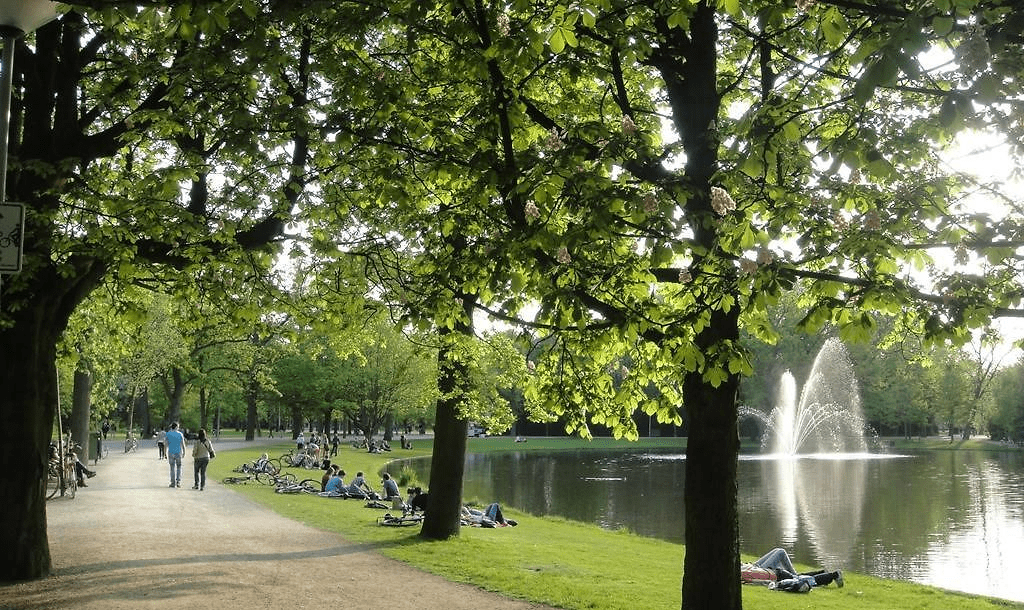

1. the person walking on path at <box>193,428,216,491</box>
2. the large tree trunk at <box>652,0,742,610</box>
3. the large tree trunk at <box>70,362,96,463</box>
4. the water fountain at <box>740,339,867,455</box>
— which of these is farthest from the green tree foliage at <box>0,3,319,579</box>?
the water fountain at <box>740,339,867,455</box>

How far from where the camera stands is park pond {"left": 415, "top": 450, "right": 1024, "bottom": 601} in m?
18.6

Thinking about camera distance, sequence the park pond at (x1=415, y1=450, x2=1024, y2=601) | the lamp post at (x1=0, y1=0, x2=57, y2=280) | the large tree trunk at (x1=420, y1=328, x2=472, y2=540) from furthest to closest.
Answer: the park pond at (x1=415, y1=450, x2=1024, y2=601) < the large tree trunk at (x1=420, y1=328, x2=472, y2=540) < the lamp post at (x1=0, y1=0, x2=57, y2=280)

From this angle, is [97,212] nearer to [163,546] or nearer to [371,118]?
[371,118]

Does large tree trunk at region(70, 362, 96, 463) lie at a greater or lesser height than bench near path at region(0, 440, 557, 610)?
greater

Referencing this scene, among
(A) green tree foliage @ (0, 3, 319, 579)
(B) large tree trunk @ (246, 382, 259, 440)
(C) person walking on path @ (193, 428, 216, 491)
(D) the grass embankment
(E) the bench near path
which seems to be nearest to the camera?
(A) green tree foliage @ (0, 3, 319, 579)

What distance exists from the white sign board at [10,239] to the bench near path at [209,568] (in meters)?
4.81

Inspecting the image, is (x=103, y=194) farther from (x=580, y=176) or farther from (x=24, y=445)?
(x=580, y=176)

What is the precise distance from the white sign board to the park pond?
15.9 meters

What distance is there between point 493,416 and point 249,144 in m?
9.23

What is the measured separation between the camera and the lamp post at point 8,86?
6.43 m

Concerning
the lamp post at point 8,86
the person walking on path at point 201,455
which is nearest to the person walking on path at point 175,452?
the person walking on path at point 201,455

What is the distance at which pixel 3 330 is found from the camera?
35.0 ft

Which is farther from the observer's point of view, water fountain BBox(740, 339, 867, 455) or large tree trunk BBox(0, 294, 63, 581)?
water fountain BBox(740, 339, 867, 455)

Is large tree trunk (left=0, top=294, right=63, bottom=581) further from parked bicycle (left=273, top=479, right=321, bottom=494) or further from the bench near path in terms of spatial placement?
parked bicycle (left=273, top=479, right=321, bottom=494)
